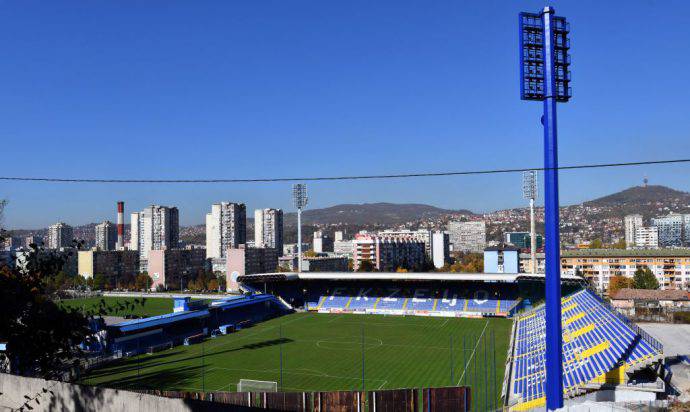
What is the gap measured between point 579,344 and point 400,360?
29.8 feet

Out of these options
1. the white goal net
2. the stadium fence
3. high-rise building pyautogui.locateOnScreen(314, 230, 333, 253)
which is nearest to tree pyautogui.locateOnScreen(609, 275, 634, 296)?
the white goal net

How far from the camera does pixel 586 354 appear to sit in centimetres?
2216

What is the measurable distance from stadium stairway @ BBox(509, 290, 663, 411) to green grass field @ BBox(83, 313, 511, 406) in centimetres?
127

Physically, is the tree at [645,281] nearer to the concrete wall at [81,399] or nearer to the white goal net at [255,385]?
the white goal net at [255,385]

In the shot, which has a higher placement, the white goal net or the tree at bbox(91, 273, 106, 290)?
the white goal net

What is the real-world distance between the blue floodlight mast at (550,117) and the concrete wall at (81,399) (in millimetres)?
10559

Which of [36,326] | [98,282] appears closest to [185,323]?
[36,326]

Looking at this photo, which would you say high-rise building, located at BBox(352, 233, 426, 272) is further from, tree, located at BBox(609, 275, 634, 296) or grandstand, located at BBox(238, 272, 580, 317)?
grandstand, located at BBox(238, 272, 580, 317)

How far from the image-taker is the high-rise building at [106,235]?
163625 millimetres

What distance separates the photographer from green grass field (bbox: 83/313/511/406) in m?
24.1

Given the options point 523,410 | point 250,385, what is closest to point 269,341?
point 250,385

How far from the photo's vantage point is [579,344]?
24.4 metres

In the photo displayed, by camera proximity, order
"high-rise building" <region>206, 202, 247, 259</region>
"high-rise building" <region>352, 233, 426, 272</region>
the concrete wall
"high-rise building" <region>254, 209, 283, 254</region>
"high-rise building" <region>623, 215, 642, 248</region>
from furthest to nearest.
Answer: "high-rise building" <region>623, 215, 642, 248</region> < "high-rise building" <region>254, 209, 283, 254</region> < "high-rise building" <region>206, 202, 247, 259</region> < "high-rise building" <region>352, 233, 426, 272</region> < the concrete wall

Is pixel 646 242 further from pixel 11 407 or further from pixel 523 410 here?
pixel 11 407
